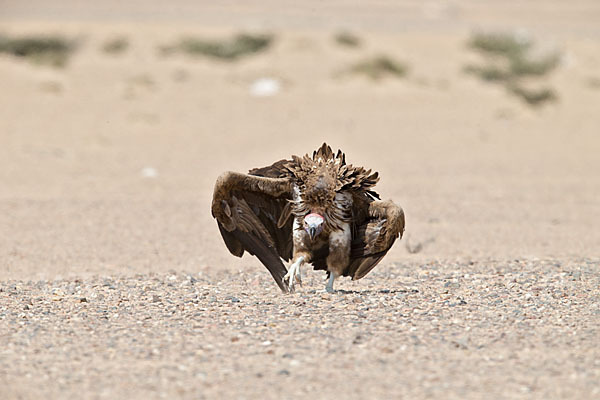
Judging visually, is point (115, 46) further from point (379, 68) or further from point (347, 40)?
point (379, 68)

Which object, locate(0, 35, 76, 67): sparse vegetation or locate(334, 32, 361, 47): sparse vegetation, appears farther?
locate(334, 32, 361, 47): sparse vegetation

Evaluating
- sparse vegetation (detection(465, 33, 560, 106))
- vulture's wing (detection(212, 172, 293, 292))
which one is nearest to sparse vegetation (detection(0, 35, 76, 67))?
sparse vegetation (detection(465, 33, 560, 106))

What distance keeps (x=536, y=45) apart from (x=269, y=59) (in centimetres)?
1118

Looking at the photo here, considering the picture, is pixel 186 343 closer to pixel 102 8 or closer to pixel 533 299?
pixel 533 299

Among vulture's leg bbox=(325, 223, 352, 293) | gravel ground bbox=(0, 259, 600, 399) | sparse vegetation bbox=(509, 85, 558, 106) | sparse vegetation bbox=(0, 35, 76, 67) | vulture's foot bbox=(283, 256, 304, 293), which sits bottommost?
gravel ground bbox=(0, 259, 600, 399)

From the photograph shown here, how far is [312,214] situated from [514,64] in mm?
25194

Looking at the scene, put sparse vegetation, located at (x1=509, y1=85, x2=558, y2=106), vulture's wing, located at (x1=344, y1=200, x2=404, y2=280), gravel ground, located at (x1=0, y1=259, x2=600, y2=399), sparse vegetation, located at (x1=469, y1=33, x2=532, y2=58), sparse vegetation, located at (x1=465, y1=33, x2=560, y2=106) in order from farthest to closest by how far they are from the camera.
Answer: sparse vegetation, located at (x1=469, y1=33, x2=532, y2=58), sparse vegetation, located at (x1=465, y1=33, x2=560, y2=106), sparse vegetation, located at (x1=509, y1=85, x2=558, y2=106), vulture's wing, located at (x1=344, y1=200, x2=404, y2=280), gravel ground, located at (x1=0, y1=259, x2=600, y2=399)

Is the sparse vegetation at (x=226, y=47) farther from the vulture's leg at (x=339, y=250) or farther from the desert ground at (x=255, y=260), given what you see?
the vulture's leg at (x=339, y=250)

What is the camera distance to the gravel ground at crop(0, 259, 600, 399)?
5.81 metres

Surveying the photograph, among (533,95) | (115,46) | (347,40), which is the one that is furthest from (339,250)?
(347,40)

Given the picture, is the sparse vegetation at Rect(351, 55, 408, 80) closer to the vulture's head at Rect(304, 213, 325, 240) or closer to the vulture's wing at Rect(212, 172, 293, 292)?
the vulture's wing at Rect(212, 172, 293, 292)

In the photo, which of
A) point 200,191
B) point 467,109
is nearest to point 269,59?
point 467,109

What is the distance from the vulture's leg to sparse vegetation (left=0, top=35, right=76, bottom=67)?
884 inches

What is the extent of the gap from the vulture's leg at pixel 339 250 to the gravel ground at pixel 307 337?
0.28 meters
